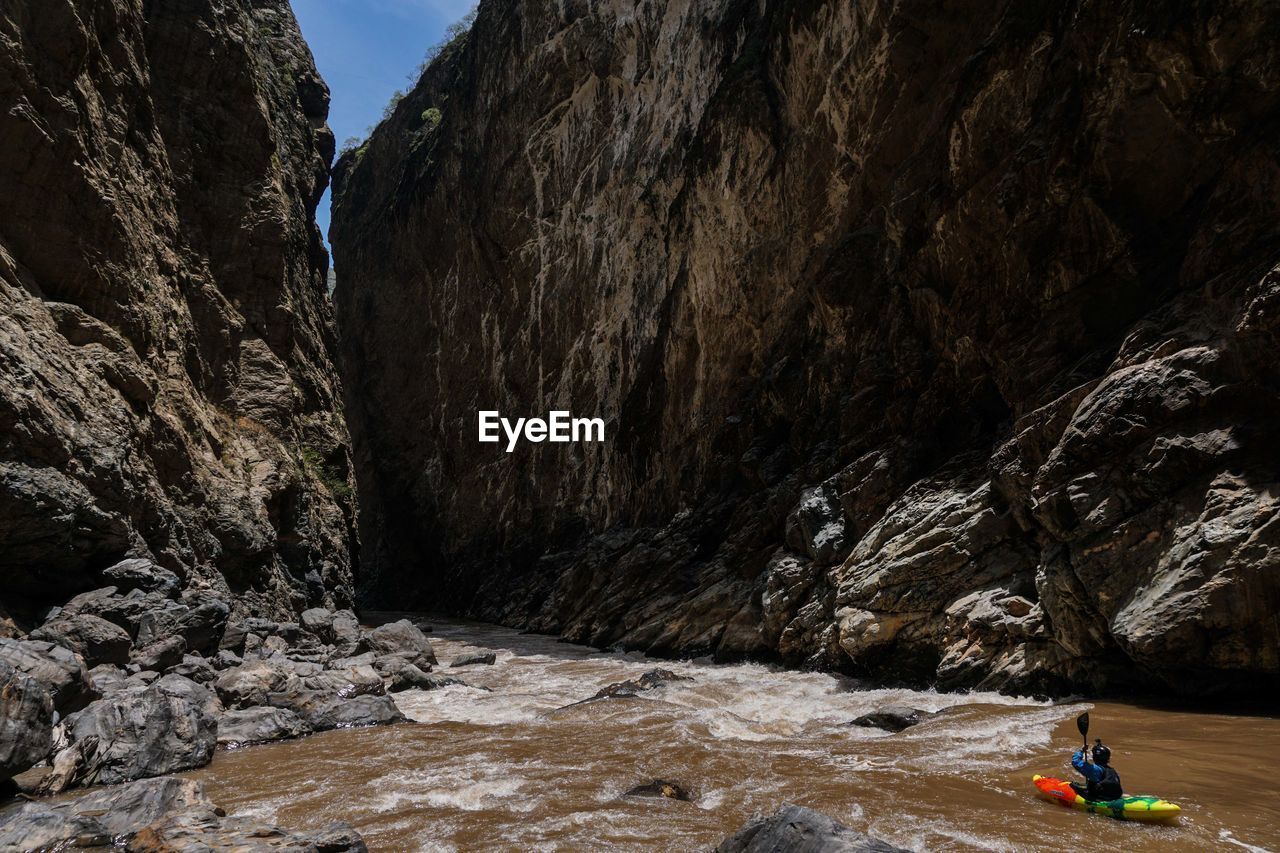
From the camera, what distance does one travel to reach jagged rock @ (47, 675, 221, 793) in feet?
23.7

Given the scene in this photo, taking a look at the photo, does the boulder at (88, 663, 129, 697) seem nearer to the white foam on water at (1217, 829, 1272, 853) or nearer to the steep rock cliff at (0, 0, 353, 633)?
the steep rock cliff at (0, 0, 353, 633)

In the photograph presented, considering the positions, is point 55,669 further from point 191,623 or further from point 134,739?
point 191,623

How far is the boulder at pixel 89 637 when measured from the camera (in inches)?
434

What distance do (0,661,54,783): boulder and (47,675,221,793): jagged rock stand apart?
1.01 feet

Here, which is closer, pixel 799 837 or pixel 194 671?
pixel 799 837

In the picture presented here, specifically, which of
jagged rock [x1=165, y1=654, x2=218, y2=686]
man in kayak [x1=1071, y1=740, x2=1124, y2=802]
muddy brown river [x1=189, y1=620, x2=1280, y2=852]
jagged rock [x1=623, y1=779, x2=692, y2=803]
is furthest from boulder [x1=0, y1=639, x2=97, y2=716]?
man in kayak [x1=1071, y1=740, x2=1124, y2=802]

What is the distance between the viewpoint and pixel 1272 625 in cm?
844

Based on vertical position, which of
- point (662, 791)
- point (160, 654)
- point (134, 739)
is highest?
point (160, 654)

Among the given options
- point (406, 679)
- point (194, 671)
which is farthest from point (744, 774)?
point (406, 679)

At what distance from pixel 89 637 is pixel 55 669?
136 inches

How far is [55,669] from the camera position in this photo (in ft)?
27.1

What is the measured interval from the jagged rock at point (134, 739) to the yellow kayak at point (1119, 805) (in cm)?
837

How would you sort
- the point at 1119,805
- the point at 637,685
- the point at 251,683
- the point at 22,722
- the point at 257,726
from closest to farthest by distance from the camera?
the point at 1119,805 < the point at 22,722 < the point at 257,726 < the point at 251,683 < the point at 637,685

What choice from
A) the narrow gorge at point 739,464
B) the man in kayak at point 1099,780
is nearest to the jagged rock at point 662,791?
the narrow gorge at point 739,464
